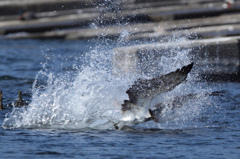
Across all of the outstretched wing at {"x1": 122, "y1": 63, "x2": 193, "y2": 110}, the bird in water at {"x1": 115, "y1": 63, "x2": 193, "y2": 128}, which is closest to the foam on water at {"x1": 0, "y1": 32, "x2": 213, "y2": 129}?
the bird in water at {"x1": 115, "y1": 63, "x2": 193, "y2": 128}

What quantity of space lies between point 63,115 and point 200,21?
17.1 meters

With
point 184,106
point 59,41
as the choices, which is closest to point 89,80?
point 184,106

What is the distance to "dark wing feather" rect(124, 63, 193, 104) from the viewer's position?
28.4ft

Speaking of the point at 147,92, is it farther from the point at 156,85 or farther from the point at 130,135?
the point at 130,135

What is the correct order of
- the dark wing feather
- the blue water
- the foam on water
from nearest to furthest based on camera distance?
the blue water
the dark wing feather
the foam on water

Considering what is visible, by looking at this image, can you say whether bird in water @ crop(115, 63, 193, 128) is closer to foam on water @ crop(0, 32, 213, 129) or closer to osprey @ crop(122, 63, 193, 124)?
osprey @ crop(122, 63, 193, 124)

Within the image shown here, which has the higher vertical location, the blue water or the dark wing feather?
the dark wing feather

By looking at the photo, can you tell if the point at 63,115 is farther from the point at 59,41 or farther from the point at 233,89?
the point at 59,41

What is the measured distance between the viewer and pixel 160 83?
8.84 m

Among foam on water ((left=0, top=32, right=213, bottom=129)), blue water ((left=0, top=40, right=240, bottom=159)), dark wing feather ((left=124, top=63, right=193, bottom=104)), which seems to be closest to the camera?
blue water ((left=0, top=40, right=240, bottom=159))

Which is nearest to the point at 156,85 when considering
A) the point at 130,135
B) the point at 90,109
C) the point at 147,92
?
the point at 147,92

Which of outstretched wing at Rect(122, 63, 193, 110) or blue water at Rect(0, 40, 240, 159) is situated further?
outstretched wing at Rect(122, 63, 193, 110)

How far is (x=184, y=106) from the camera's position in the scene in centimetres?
1059

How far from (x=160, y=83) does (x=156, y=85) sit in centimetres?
9
